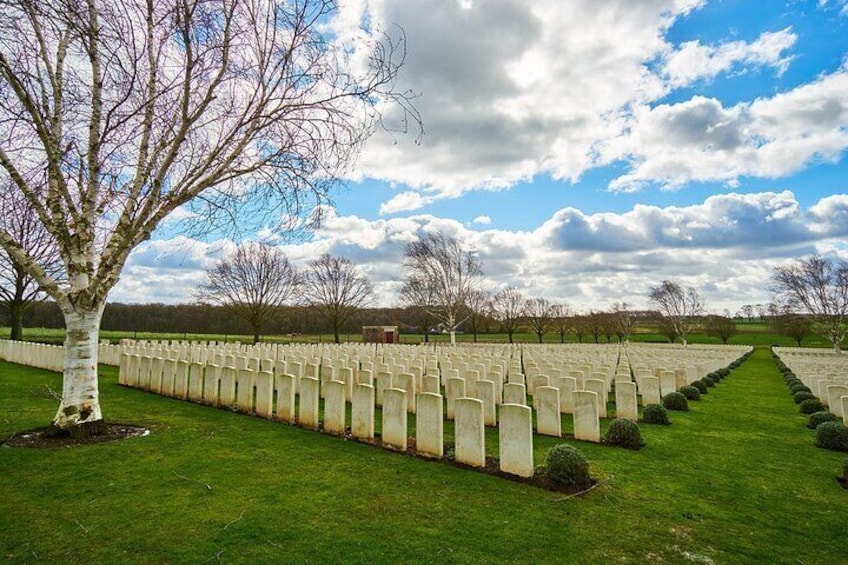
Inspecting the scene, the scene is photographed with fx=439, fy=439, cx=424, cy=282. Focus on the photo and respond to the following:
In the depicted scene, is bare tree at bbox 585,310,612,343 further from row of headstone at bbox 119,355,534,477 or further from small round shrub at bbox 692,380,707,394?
row of headstone at bbox 119,355,534,477

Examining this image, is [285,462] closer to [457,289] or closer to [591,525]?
[591,525]

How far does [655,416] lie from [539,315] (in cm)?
4595

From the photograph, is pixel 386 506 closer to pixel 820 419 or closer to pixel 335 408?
pixel 335 408

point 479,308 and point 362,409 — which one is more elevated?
point 479,308

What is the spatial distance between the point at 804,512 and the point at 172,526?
578 cm

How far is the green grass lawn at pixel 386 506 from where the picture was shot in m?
3.35

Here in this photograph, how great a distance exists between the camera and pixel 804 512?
4.20m

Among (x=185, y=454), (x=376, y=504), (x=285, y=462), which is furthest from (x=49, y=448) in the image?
(x=376, y=504)

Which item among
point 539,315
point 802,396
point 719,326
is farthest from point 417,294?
point 719,326

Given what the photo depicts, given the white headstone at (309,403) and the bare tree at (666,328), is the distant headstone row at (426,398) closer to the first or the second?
the white headstone at (309,403)

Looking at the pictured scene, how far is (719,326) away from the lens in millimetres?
52438

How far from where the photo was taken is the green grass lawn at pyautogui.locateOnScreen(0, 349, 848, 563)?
11.0 ft

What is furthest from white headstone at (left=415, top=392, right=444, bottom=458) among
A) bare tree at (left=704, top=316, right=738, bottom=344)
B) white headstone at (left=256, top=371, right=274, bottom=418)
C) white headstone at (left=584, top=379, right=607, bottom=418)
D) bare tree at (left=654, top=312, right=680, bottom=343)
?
bare tree at (left=704, top=316, right=738, bottom=344)

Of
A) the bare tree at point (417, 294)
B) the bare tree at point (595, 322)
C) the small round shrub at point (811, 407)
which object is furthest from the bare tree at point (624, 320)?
the small round shrub at point (811, 407)
